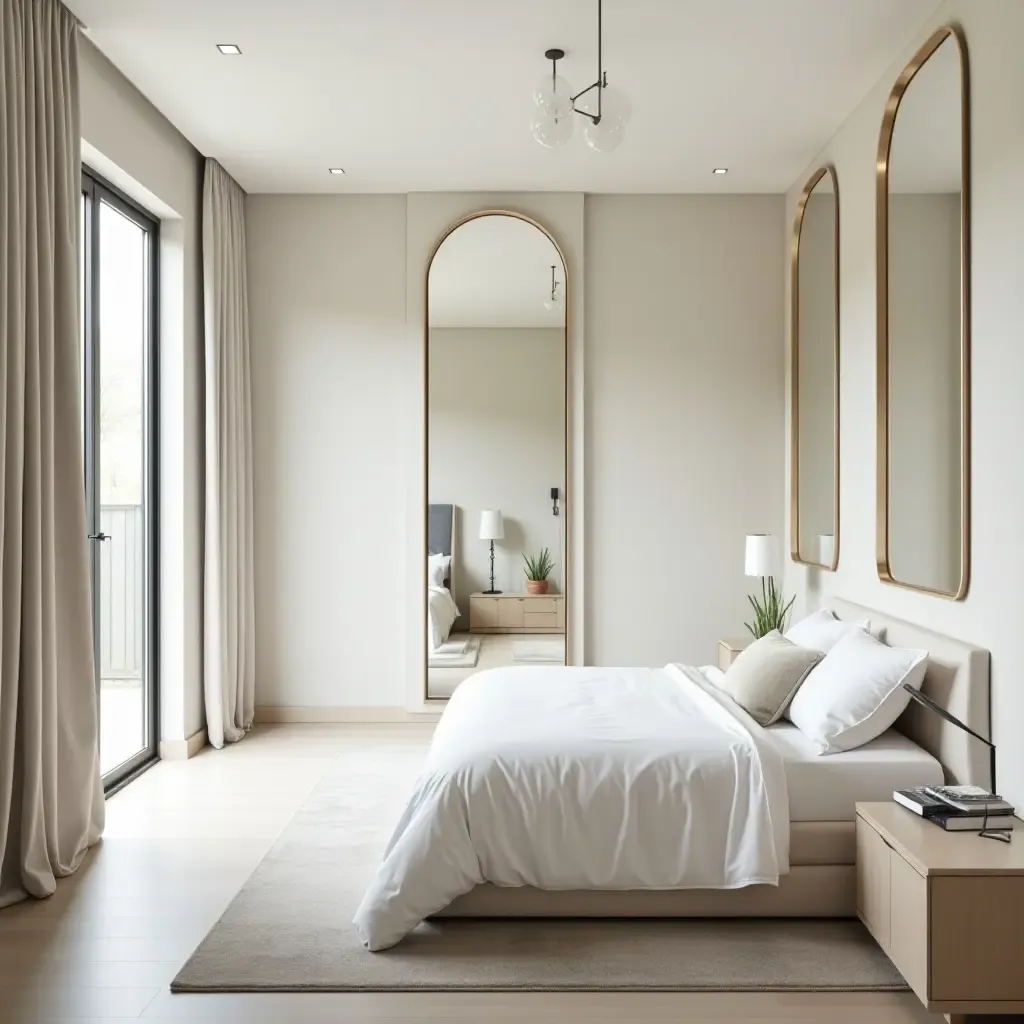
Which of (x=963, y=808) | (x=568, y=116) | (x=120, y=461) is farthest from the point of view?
(x=120, y=461)

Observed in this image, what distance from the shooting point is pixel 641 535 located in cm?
561

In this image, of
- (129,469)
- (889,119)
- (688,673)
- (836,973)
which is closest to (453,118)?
(889,119)

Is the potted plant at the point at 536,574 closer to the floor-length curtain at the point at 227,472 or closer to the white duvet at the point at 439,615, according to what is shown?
the white duvet at the point at 439,615

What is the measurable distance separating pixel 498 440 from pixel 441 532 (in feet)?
1.99

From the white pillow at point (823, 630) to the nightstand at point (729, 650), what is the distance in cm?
69

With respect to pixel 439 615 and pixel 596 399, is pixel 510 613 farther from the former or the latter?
pixel 596 399

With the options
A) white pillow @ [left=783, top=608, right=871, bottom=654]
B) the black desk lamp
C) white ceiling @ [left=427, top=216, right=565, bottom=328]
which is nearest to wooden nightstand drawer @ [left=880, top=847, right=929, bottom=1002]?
the black desk lamp

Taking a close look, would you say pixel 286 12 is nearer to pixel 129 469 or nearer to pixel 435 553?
pixel 129 469

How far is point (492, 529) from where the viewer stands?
5566 mm

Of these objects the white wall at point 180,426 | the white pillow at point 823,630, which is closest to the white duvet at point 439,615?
the white wall at point 180,426

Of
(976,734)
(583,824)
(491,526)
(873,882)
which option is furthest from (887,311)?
(491,526)

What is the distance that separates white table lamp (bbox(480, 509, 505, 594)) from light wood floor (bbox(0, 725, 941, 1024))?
181cm

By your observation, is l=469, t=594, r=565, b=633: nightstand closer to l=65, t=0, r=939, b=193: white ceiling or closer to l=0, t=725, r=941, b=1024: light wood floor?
l=0, t=725, r=941, b=1024: light wood floor

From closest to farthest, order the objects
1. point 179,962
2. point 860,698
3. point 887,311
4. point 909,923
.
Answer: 1. point 909,923
2. point 179,962
3. point 860,698
4. point 887,311
